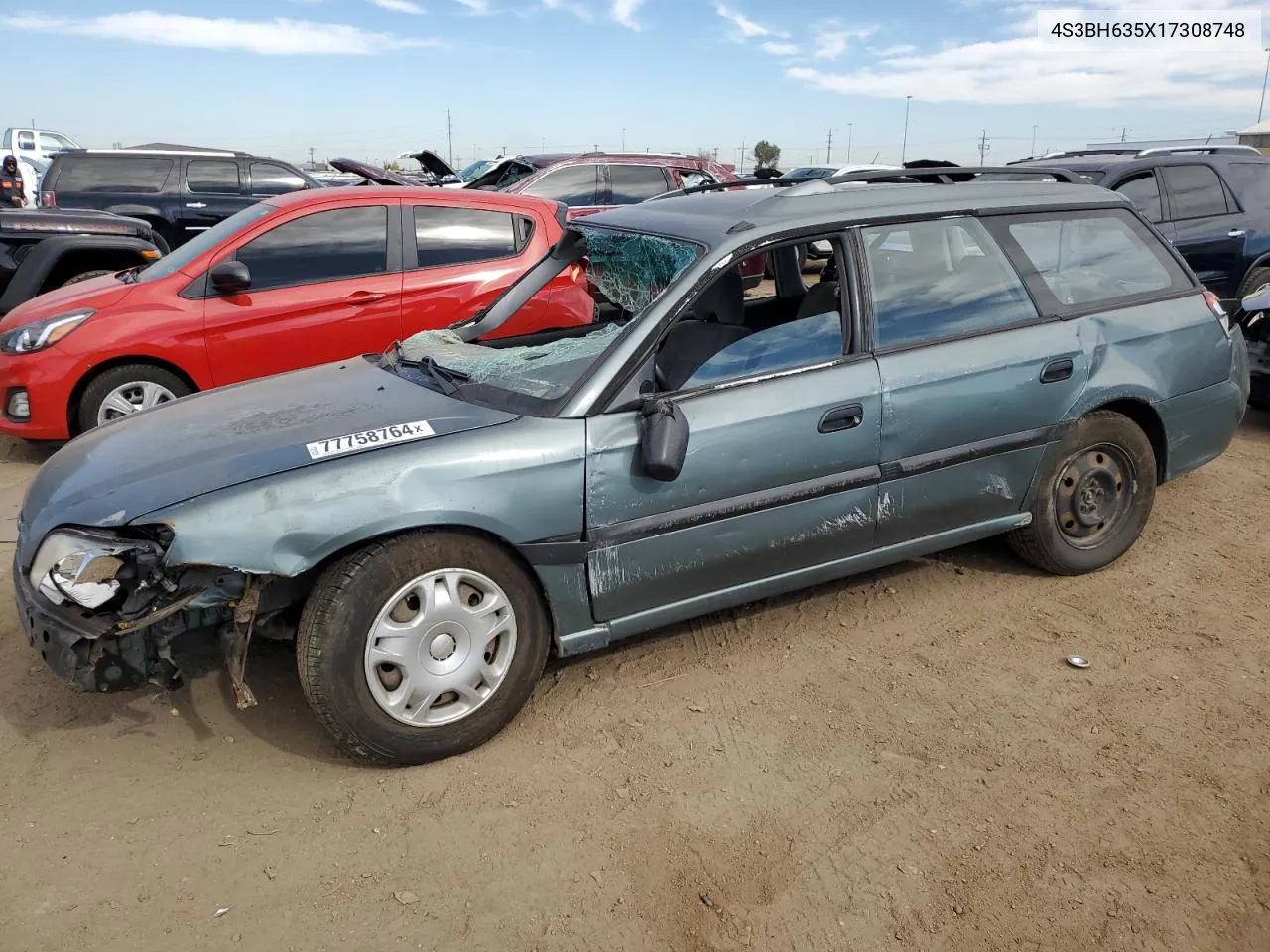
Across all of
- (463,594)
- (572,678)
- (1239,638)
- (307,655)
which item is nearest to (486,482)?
(463,594)

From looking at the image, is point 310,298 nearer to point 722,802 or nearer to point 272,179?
point 722,802

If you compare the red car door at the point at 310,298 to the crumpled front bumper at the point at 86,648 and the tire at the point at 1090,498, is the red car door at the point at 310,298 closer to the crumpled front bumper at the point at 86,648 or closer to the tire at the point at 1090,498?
the crumpled front bumper at the point at 86,648

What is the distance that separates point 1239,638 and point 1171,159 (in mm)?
6113

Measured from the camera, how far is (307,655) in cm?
274

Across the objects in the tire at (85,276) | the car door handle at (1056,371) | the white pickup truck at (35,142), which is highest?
the white pickup truck at (35,142)

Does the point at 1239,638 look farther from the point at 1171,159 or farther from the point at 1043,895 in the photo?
the point at 1171,159

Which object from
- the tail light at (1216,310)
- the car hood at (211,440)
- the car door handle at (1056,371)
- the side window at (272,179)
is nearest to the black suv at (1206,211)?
the tail light at (1216,310)

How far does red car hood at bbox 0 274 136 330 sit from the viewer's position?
5.78 meters

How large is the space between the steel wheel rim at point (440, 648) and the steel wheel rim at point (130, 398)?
3.70 meters

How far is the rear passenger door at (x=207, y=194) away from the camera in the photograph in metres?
11.3

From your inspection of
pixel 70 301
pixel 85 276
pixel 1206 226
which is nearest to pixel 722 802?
pixel 70 301

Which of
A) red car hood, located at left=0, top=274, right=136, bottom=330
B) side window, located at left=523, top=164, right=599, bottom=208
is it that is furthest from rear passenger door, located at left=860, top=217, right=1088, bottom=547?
side window, located at left=523, top=164, right=599, bottom=208

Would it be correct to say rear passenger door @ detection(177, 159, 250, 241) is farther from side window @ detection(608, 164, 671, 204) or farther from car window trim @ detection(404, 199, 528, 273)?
car window trim @ detection(404, 199, 528, 273)

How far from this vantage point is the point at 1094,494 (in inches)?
161
